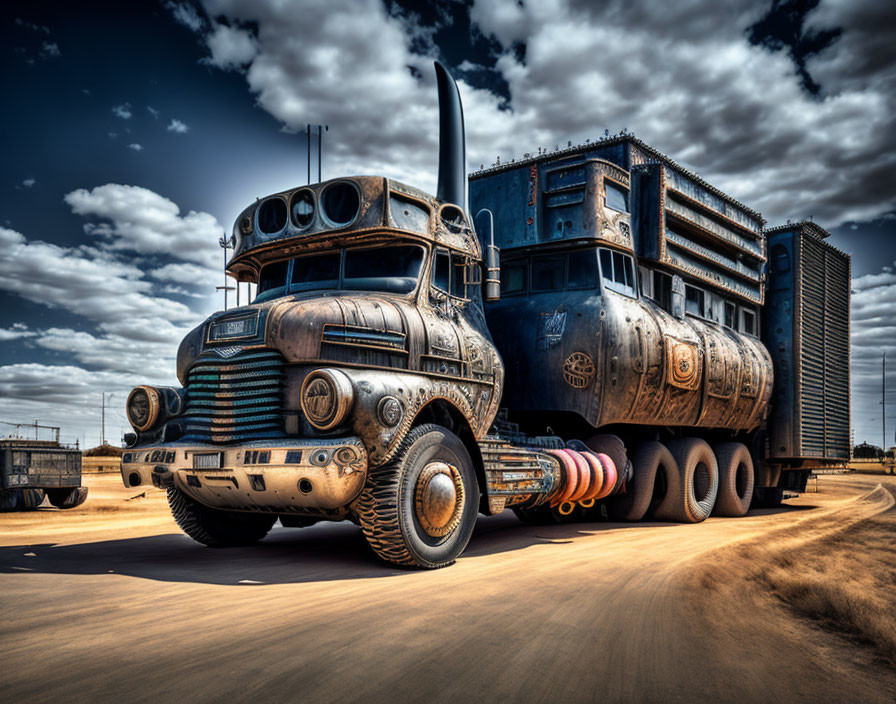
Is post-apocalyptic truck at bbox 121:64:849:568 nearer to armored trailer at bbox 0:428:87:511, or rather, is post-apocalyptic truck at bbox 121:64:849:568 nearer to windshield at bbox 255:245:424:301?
windshield at bbox 255:245:424:301

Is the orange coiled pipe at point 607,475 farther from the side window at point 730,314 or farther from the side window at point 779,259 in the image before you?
the side window at point 779,259

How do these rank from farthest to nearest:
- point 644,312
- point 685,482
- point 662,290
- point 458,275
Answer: point 662,290
point 685,482
point 644,312
point 458,275

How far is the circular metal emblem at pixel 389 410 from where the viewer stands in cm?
635

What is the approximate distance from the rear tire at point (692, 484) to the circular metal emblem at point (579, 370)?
123 inches

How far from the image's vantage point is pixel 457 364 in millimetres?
7719

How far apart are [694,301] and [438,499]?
27.1 feet

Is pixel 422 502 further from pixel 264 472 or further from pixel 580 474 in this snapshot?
pixel 580 474

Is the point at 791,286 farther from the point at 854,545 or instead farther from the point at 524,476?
the point at 524,476

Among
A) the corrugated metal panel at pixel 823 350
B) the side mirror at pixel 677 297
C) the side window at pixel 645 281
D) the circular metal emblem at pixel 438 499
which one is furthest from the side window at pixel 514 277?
the corrugated metal panel at pixel 823 350

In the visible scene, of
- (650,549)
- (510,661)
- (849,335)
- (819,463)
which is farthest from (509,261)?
(849,335)

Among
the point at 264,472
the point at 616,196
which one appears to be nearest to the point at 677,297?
the point at 616,196

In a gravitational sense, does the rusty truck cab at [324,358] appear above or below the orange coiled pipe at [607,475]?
above

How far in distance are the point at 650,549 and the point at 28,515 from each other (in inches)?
444

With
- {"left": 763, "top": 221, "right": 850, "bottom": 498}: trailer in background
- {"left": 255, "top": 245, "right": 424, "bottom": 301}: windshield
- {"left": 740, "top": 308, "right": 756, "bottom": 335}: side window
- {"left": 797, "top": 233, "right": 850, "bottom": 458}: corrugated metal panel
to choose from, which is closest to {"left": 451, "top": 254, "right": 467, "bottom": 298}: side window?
{"left": 255, "top": 245, "right": 424, "bottom": 301}: windshield
